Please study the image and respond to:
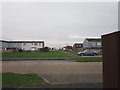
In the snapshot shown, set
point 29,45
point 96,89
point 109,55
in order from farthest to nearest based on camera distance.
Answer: point 29,45 < point 96,89 < point 109,55

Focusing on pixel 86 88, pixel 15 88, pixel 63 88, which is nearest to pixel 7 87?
pixel 15 88

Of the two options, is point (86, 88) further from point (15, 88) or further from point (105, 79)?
point (15, 88)

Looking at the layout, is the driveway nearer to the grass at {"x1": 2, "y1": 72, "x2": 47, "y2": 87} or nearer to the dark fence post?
the grass at {"x1": 2, "y1": 72, "x2": 47, "y2": 87}

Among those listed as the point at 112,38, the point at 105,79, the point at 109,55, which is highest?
→ the point at 112,38

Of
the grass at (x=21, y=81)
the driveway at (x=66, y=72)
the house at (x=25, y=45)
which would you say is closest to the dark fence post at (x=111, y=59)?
the driveway at (x=66, y=72)

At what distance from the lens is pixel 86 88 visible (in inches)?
230

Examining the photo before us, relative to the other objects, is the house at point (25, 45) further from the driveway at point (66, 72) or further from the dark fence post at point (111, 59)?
the dark fence post at point (111, 59)

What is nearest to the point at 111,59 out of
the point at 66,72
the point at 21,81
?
the point at 21,81

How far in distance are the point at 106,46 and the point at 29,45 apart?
79688 millimetres

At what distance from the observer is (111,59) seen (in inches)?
166

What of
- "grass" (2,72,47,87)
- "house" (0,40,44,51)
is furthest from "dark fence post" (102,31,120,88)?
"house" (0,40,44,51)

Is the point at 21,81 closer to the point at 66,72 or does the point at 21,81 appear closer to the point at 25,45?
the point at 66,72

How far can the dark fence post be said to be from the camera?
3.90 metres

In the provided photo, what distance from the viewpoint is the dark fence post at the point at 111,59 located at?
A: 12.8 feet
